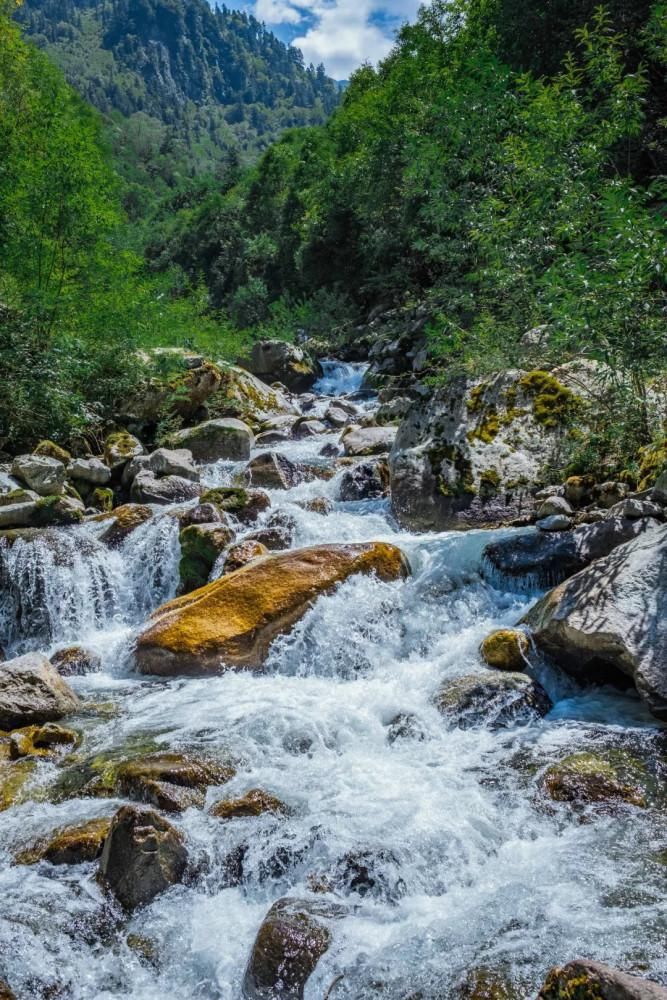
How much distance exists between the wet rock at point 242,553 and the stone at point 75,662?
1926 millimetres

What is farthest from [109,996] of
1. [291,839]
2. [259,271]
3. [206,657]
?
[259,271]

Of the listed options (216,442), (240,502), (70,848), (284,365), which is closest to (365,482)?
(240,502)

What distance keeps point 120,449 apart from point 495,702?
10488 mm

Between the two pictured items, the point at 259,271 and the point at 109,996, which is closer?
the point at 109,996

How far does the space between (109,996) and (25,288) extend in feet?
47.5

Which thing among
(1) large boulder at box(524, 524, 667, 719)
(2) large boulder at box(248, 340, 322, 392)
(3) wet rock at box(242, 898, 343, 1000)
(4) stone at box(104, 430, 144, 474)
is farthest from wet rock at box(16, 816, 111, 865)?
(2) large boulder at box(248, 340, 322, 392)

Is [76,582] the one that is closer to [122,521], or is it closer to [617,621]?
[122,521]

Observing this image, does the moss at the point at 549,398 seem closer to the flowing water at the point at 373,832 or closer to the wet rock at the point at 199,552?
the flowing water at the point at 373,832

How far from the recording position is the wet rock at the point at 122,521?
1009 centimetres

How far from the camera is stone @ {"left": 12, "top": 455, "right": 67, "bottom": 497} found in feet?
37.0

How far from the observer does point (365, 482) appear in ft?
36.3

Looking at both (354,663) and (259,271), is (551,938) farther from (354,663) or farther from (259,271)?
(259,271)

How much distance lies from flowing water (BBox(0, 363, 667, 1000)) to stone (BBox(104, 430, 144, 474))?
6435 mm

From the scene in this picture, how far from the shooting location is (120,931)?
11.3ft
